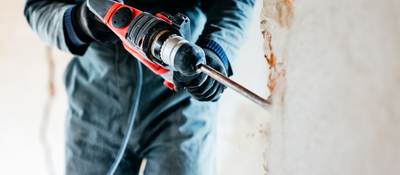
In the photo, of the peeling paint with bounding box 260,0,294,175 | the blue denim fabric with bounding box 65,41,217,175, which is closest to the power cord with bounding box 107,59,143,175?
the blue denim fabric with bounding box 65,41,217,175

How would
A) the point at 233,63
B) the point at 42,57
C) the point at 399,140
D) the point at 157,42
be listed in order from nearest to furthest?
the point at 399,140 → the point at 157,42 → the point at 233,63 → the point at 42,57

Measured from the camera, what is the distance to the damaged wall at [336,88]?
1.24 feet

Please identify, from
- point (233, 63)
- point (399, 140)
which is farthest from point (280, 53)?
point (233, 63)

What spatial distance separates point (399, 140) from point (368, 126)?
3 cm

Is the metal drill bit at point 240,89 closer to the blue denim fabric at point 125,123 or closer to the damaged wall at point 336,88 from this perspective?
the damaged wall at point 336,88

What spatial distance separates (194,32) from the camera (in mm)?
918

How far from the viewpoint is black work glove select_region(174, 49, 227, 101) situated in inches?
28.0

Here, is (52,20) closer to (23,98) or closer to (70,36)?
(70,36)

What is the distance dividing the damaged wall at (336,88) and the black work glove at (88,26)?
0.42m

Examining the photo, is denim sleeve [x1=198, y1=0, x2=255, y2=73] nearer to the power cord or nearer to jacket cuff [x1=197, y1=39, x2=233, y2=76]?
jacket cuff [x1=197, y1=39, x2=233, y2=76]

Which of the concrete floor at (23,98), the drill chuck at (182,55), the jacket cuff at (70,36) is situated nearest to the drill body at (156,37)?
the drill chuck at (182,55)

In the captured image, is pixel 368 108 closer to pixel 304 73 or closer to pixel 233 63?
pixel 304 73

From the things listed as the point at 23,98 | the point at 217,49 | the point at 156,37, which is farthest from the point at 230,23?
the point at 23,98

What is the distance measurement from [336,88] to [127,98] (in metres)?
0.60
